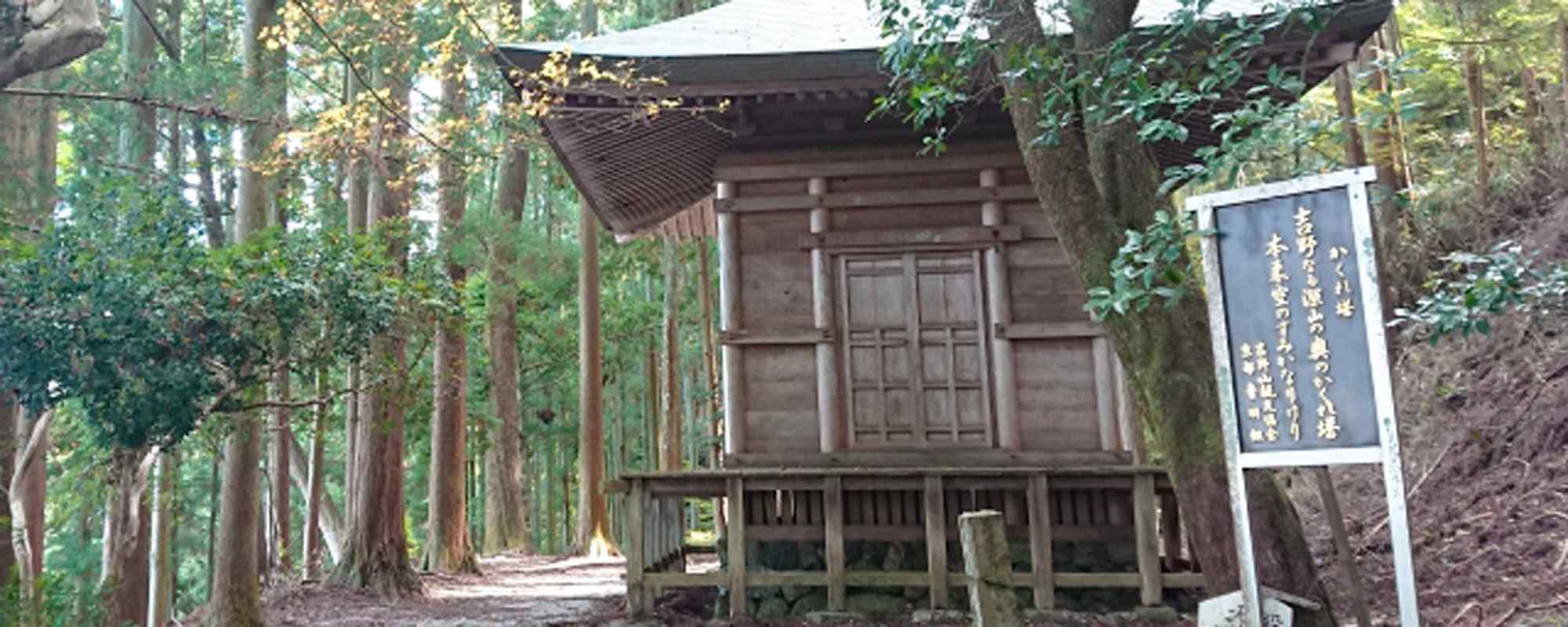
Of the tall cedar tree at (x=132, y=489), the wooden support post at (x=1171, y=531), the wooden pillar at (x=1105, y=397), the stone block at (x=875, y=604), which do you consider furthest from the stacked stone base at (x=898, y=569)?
the tall cedar tree at (x=132, y=489)

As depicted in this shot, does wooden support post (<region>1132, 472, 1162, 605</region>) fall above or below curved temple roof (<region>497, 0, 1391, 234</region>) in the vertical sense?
below

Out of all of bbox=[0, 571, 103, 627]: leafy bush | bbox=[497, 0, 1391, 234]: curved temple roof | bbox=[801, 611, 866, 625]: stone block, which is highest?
bbox=[497, 0, 1391, 234]: curved temple roof

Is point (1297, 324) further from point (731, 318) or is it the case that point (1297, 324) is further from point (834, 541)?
point (731, 318)

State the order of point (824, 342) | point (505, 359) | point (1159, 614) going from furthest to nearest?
point (505, 359) → point (824, 342) → point (1159, 614)

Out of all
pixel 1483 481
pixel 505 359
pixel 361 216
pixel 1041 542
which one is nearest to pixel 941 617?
pixel 1041 542

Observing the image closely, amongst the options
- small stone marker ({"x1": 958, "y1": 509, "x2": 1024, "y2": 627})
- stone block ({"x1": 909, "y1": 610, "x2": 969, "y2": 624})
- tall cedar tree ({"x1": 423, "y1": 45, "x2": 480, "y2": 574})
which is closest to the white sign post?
small stone marker ({"x1": 958, "y1": 509, "x2": 1024, "y2": 627})

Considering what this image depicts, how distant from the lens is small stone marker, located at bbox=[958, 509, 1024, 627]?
324 cm

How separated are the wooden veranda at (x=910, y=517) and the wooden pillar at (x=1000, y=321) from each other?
533 millimetres

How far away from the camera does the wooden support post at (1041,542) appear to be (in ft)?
23.1

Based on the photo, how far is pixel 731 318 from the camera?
827cm

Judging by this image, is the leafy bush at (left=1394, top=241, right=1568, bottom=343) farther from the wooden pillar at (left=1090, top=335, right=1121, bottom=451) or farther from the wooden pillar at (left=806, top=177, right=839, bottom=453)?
the wooden pillar at (left=806, top=177, right=839, bottom=453)

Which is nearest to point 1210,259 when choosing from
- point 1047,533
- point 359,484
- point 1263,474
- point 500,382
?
point 1263,474

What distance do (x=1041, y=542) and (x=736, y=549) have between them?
7.27 feet

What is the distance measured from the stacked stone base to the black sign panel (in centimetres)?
371
